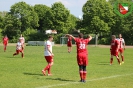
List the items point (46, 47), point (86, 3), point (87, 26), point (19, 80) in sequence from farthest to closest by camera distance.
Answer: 1. point (86, 3)
2. point (87, 26)
3. point (46, 47)
4. point (19, 80)

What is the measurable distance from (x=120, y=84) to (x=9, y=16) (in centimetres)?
8143

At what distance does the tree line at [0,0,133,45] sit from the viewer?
259ft

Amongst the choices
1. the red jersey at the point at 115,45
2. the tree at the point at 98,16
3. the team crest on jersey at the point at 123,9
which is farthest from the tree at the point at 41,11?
the red jersey at the point at 115,45

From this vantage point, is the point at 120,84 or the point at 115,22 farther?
the point at 115,22

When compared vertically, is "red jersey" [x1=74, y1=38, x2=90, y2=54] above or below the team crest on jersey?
below

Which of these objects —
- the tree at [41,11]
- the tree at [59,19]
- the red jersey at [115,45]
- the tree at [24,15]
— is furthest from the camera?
the tree at [41,11]

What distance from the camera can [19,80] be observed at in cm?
1321

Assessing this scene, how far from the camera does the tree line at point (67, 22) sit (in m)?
78.8

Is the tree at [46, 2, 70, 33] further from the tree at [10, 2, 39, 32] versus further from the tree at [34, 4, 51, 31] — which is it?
the tree at [34, 4, 51, 31]

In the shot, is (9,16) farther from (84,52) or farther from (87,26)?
(84,52)

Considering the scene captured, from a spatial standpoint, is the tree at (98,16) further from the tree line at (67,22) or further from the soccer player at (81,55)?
the soccer player at (81,55)

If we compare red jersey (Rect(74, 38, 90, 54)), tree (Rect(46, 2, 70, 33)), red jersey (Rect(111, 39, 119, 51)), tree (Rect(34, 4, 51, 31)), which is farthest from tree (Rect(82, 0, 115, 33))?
red jersey (Rect(74, 38, 90, 54))

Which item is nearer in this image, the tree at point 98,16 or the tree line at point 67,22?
the tree line at point 67,22

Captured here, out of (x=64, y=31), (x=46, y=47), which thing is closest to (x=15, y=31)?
(x=64, y=31)
